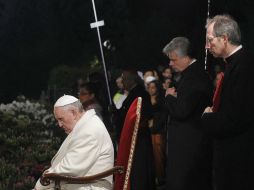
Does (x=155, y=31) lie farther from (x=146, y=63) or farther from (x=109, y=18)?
(x=109, y=18)

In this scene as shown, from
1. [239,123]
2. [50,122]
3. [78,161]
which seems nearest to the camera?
[239,123]

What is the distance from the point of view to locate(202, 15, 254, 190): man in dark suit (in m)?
5.02

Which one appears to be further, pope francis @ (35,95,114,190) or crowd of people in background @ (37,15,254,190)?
pope francis @ (35,95,114,190)

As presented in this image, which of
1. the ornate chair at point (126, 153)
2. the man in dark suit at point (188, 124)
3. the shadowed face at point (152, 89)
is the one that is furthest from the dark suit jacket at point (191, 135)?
the shadowed face at point (152, 89)

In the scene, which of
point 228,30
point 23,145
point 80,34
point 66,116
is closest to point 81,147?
point 66,116

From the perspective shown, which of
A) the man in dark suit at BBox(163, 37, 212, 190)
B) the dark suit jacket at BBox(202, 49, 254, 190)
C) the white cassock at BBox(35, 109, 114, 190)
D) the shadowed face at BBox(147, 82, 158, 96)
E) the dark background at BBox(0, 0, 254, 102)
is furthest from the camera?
the dark background at BBox(0, 0, 254, 102)

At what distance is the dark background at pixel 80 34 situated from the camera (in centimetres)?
2725

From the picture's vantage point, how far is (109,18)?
29.8m

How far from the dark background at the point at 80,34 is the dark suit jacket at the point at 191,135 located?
59.0 feet

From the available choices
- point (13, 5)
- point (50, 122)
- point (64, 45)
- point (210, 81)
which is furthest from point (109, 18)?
point (210, 81)

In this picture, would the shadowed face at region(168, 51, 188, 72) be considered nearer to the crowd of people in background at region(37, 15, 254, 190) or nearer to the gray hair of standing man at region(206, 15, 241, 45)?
the crowd of people in background at region(37, 15, 254, 190)

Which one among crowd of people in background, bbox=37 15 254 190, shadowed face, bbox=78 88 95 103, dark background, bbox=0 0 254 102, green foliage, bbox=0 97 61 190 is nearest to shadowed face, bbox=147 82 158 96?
green foliage, bbox=0 97 61 190

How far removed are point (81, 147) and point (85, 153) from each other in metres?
0.05

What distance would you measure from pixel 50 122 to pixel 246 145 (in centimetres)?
794
